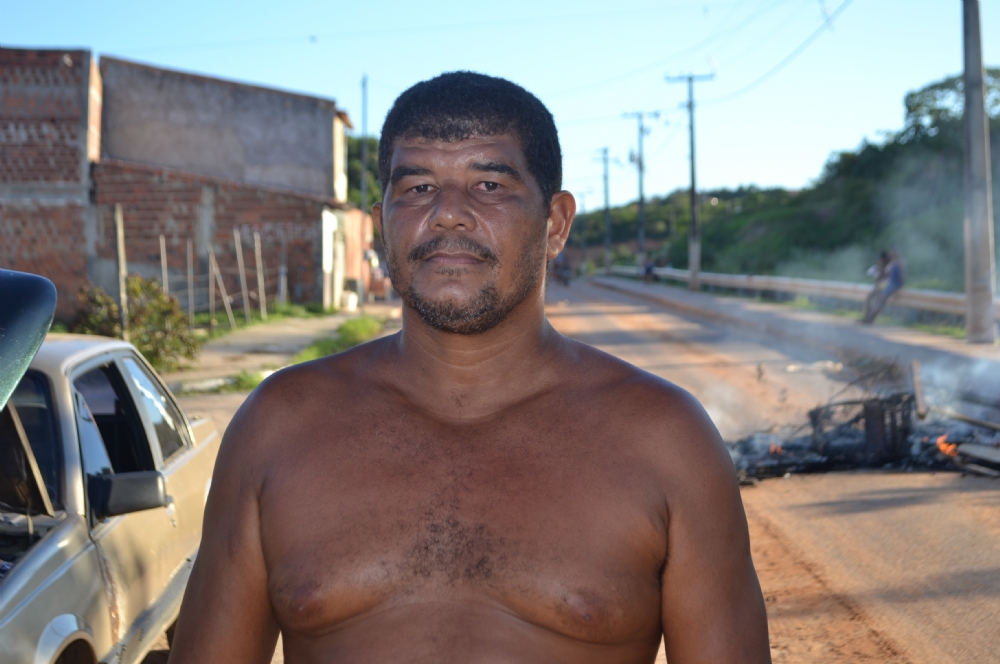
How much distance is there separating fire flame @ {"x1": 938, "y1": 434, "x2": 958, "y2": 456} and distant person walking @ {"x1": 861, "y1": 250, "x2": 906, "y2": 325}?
461 inches

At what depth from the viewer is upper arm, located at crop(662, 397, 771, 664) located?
194 centimetres

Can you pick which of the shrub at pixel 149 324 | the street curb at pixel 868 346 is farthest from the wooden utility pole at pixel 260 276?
the street curb at pixel 868 346

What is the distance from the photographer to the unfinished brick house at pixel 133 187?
23453 millimetres

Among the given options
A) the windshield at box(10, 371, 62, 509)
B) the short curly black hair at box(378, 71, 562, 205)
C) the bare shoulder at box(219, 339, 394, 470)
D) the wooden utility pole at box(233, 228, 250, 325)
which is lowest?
the windshield at box(10, 371, 62, 509)

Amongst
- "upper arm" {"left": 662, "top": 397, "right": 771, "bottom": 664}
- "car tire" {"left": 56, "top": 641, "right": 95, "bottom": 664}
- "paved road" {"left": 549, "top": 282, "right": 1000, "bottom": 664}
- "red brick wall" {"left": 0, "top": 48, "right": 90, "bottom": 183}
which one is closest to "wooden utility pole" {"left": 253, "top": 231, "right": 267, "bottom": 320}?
"red brick wall" {"left": 0, "top": 48, "right": 90, "bottom": 183}

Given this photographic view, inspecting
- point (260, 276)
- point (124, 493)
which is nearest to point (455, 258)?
point (124, 493)

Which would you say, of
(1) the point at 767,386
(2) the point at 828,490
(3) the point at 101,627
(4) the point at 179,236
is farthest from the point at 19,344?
(4) the point at 179,236

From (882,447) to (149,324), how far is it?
33.9 ft

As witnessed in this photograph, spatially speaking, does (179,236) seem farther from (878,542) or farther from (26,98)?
(878,542)

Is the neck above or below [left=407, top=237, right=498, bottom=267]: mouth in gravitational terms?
below

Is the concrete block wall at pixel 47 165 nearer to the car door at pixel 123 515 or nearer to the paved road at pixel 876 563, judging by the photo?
the paved road at pixel 876 563

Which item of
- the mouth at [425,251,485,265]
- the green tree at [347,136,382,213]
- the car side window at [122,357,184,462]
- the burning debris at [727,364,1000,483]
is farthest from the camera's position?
the green tree at [347,136,382,213]

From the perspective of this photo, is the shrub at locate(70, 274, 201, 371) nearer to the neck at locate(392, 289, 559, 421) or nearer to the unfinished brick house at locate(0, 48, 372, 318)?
the unfinished brick house at locate(0, 48, 372, 318)

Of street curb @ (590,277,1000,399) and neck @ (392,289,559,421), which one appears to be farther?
street curb @ (590,277,1000,399)
